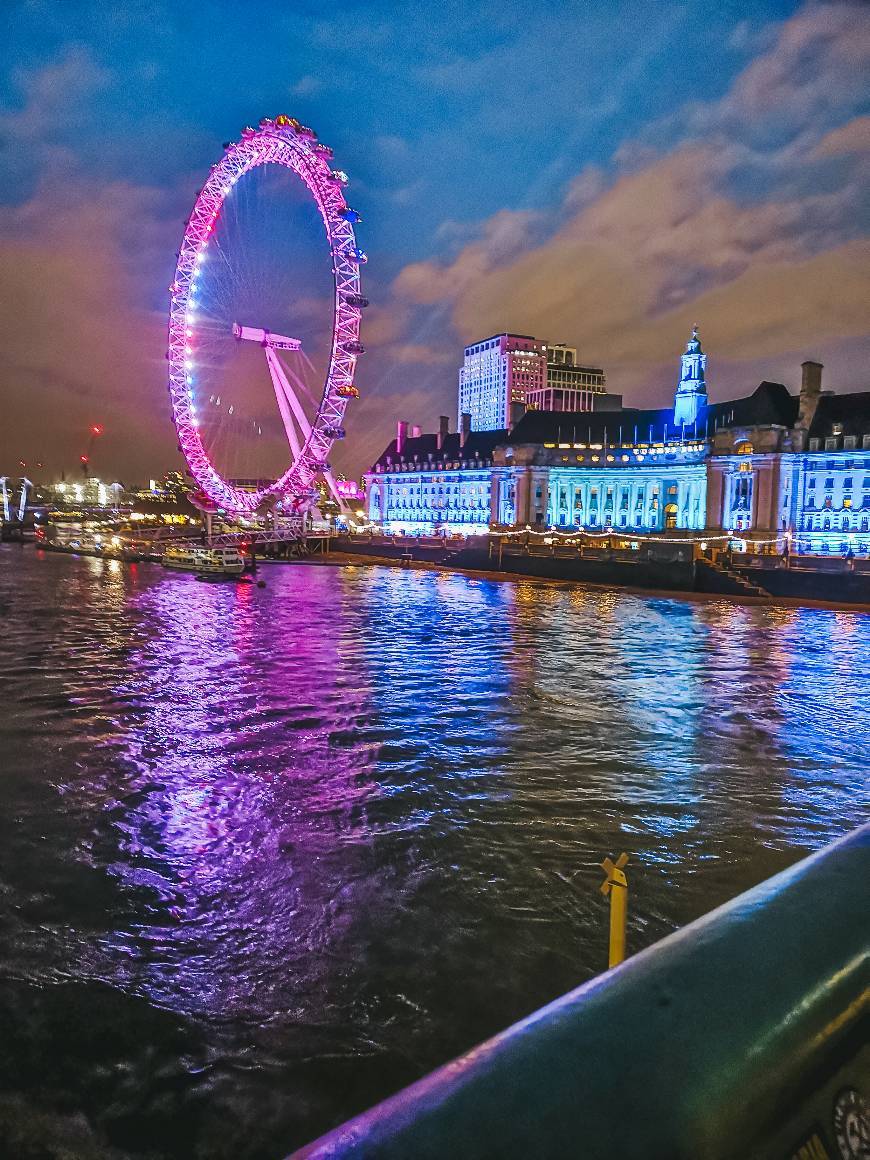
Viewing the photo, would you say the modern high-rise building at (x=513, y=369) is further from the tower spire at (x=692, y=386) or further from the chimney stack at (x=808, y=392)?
the chimney stack at (x=808, y=392)

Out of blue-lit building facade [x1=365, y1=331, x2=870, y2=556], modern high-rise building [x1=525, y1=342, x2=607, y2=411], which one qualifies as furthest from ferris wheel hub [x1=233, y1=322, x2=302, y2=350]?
modern high-rise building [x1=525, y1=342, x2=607, y2=411]

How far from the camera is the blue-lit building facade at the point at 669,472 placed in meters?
86.1

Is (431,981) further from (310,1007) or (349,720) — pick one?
(349,720)

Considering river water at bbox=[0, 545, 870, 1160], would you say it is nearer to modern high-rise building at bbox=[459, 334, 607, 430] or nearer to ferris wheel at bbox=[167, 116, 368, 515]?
ferris wheel at bbox=[167, 116, 368, 515]

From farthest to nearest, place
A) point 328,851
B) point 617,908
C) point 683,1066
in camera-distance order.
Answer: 1. point 328,851
2. point 617,908
3. point 683,1066

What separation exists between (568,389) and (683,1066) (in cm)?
19791

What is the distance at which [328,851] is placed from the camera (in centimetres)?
919

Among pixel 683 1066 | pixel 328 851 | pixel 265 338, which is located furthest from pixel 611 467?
pixel 683 1066

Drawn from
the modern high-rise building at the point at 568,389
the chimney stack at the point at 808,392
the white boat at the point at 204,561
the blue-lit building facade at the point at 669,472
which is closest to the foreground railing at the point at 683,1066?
the white boat at the point at 204,561

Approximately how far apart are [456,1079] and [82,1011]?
19.3 feet

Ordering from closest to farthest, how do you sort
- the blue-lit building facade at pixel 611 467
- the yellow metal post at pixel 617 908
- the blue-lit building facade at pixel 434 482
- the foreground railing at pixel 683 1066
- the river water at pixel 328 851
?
1. the foreground railing at pixel 683 1066
2. the yellow metal post at pixel 617 908
3. the river water at pixel 328 851
4. the blue-lit building facade at pixel 611 467
5. the blue-lit building facade at pixel 434 482

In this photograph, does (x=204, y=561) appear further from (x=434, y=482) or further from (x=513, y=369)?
(x=513, y=369)

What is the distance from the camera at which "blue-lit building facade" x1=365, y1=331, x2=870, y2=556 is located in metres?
86.1

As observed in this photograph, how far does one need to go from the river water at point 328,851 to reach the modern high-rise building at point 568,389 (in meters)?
167
